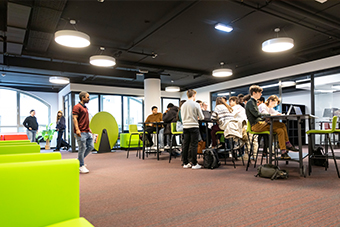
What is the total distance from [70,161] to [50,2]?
3.66 m

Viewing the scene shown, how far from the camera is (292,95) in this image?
12328mm

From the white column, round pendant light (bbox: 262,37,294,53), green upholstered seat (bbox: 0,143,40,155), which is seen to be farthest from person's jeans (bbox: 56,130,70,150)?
green upholstered seat (bbox: 0,143,40,155)

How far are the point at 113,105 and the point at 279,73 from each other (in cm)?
717

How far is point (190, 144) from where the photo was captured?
4875 millimetres

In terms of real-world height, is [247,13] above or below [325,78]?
above

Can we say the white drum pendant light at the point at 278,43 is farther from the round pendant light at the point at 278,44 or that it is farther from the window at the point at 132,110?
the window at the point at 132,110

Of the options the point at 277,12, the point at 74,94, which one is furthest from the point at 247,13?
the point at 74,94

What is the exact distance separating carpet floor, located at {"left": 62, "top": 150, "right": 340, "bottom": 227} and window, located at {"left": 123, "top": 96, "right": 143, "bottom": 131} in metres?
7.43

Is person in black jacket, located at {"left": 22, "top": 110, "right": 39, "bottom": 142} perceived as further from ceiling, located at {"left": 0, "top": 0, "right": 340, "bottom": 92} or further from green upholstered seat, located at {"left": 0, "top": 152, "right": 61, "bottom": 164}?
green upholstered seat, located at {"left": 0, "top": 152, "right": 61, "bottom": 164}

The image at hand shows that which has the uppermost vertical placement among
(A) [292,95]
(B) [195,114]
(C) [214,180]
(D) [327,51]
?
(D) [327,51]

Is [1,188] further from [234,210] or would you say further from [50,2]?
[50,2]

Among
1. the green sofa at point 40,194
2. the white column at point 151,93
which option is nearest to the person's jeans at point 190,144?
the green sofa at point 40,194

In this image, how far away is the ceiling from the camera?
4.43 meters

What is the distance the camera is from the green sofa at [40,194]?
1019 millimetres
